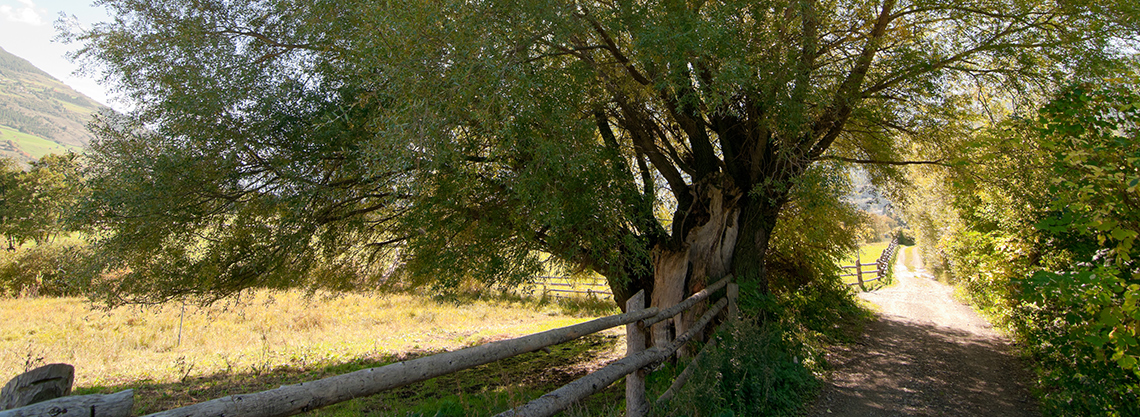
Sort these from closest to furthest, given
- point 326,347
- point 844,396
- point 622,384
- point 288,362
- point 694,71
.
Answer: point 694,71
point 844,396
point 622,384
point 288,362
point 326,347

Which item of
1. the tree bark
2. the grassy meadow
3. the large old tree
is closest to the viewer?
the large old tree

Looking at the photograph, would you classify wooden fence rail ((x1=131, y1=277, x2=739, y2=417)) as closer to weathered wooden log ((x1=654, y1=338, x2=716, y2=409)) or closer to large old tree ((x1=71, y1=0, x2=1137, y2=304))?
weathered wooden log ((x1=654, y1=338, x2=716, y2=409))

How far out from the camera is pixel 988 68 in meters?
8.26

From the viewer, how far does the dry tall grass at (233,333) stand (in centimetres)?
1105

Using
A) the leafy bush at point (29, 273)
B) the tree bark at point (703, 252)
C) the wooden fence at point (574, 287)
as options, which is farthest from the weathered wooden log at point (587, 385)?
the leafy bush at point (29, 273)

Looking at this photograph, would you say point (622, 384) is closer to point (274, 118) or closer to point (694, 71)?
point (694, 71)

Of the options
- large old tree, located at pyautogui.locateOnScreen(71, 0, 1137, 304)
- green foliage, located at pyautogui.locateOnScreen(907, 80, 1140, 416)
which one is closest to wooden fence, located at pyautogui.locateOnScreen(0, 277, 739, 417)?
large old tree, located at pyautogui.locateOnScreen(71, 0, 1137, 304)

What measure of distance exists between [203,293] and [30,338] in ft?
33.3

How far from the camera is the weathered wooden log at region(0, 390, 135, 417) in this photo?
66.1 inches

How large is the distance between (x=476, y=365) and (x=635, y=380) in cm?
184

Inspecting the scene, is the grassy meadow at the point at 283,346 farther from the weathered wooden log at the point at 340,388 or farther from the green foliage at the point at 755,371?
the weathered wooden log at the point at 340,388

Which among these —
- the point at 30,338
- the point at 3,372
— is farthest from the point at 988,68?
the point at 30,338

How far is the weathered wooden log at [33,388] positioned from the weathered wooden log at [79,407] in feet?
0.29

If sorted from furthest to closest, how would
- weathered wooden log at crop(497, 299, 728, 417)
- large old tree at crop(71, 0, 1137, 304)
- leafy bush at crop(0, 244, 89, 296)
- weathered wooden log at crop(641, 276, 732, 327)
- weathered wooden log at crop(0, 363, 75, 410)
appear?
leafy bush at crop(0, 244, 89, 296)
large old tree at crop(71, 0, 1137, 304)
weathered wooden log at crop(641, 276, 732, 327)
weathered wooden log at crop(497, 299, 728, 417)
weathered wooden log at crop(0, 363, 75, 410)
